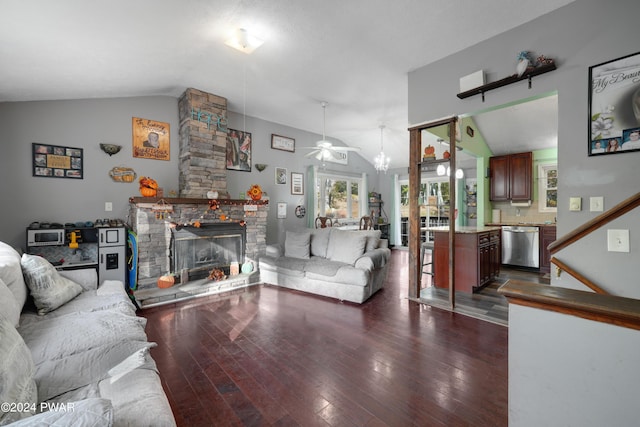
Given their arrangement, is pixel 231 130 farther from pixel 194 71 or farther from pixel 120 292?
pixel 120 292

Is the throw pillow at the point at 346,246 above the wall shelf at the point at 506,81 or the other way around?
Result: the other way around

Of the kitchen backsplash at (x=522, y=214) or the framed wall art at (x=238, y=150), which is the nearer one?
the framed wall art at (x=238, y=150)

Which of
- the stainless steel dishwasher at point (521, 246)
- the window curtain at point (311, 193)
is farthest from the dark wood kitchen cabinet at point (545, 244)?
the window curtain at point (311, 193)

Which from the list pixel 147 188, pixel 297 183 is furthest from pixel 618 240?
pixel 297 183

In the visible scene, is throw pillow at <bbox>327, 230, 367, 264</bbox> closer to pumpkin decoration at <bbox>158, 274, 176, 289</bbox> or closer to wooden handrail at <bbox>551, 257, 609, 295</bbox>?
wooden handrail at <bbox>551, 257, 609, 295</bbox>

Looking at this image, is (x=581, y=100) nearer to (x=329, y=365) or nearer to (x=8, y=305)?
(x=329, y=365)

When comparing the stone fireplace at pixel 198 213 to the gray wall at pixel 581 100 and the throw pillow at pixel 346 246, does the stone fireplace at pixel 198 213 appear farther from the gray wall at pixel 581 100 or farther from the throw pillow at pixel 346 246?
the gray wall at pixel 581 100

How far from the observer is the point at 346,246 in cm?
421

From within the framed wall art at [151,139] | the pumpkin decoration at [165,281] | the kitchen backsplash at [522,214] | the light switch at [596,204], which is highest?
the framed wall art at [151,139]

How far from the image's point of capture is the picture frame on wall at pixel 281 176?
6012 millimetres

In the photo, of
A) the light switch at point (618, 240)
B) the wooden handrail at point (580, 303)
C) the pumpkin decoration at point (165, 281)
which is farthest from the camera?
the pumpkin decoration at point (165, 281)

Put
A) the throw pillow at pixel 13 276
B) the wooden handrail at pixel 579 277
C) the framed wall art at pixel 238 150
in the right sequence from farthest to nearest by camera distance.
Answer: the framed wall art at pixel 238 150, the wooden handrail at pixel 579 277, the throw pillow at pixel 13 276

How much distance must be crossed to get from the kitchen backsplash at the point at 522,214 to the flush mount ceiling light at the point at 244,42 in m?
5.83

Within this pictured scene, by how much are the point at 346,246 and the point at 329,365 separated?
2176mm
